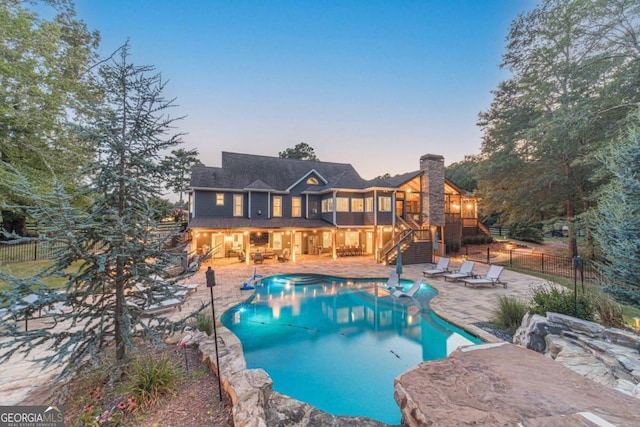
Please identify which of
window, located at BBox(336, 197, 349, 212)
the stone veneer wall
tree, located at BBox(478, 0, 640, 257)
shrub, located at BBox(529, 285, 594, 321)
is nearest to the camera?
the stone veneer wall

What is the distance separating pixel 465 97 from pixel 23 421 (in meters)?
27.2

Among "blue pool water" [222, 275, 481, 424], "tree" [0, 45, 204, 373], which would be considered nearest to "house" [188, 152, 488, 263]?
"blue pool water" [222, 275, 481, 424]

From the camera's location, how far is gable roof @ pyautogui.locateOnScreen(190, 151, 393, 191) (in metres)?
18.4

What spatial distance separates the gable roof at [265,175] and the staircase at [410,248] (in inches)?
154

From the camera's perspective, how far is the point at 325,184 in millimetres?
21281

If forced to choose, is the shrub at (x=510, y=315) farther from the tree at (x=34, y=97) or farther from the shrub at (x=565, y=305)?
the tree at (x=34, y=97)

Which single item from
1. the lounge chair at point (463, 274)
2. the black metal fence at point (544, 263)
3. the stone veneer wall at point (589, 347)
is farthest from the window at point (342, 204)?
the stone veneer wall at point (589, 347)

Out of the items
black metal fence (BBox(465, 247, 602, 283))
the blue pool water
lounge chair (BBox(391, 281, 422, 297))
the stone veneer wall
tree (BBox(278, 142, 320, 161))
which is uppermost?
tree (BBox(278, 142, 320, 161))

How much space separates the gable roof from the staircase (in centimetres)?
390

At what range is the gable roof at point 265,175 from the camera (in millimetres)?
18406

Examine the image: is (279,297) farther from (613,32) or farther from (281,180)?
(613,32)

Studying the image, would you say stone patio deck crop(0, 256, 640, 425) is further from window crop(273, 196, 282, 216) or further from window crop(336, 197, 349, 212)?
window crop(273, 196, 282, 216)

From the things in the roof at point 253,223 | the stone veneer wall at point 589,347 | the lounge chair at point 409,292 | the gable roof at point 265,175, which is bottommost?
the lounge chair at point 409,292

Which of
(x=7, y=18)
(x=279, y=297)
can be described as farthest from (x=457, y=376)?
(x=7, y=18)
